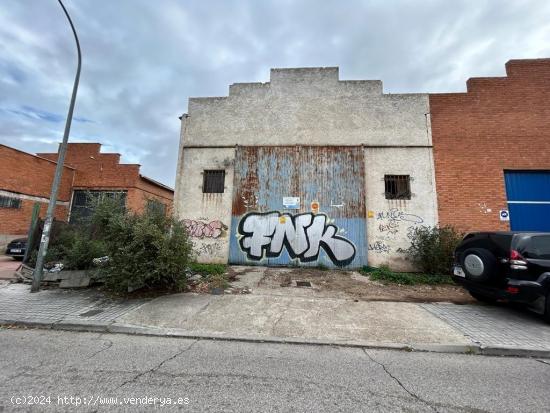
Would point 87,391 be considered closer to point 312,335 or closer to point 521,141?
point 312,335

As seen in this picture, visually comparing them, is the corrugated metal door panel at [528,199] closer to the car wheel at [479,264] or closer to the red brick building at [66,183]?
the car wheel at [479,264]

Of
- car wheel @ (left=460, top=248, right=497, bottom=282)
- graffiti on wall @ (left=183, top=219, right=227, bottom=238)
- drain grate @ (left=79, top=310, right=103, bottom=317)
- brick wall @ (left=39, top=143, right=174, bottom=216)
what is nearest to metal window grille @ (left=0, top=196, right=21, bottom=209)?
brick wall @ (left=39, top=143, right=174, bottom=216)

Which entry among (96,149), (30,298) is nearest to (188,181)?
(30,298)

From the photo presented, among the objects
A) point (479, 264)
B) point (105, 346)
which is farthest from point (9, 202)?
point (479, 264)

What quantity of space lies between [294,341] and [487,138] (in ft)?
35.3

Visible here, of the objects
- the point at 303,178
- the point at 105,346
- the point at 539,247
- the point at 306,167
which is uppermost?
the point at 306,167

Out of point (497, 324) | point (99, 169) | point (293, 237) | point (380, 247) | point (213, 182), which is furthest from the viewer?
point (99, 169)

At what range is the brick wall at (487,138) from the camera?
9.37 m

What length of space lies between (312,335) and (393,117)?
9155 mm

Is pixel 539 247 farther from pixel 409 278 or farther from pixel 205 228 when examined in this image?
pixel 205 228

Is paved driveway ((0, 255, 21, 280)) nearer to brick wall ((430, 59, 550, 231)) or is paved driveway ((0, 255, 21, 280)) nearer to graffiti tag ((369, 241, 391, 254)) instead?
graffiti tag ((369, 241, 391, 254))

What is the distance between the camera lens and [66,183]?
16.5 m

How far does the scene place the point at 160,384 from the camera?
9.36 ft

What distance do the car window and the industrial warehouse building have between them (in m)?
4.18
